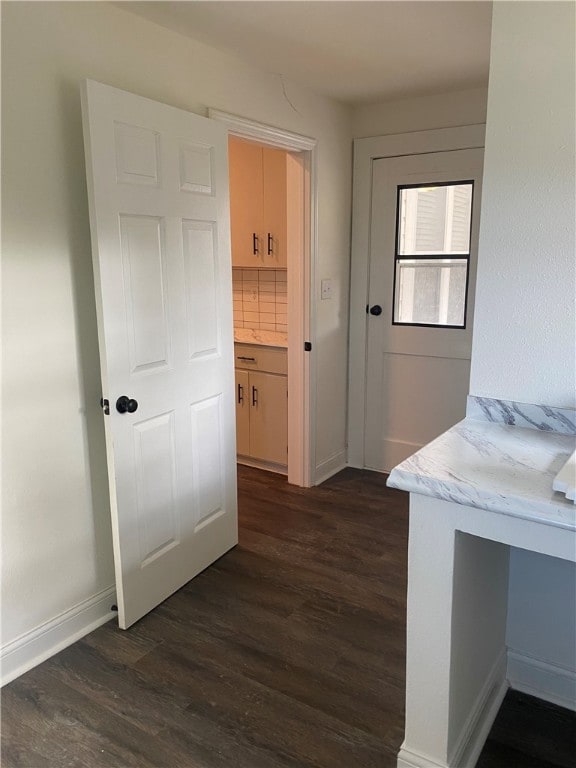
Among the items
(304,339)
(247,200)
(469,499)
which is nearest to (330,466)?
(304,339)

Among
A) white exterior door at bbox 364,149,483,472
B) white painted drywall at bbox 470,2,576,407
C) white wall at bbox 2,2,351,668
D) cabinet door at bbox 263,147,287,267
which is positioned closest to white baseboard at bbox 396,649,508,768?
white painted drywall at bbox 470,2,576,407

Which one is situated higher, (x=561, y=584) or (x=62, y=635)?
(x=561, y=584)

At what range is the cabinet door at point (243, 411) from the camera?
3.96 meters

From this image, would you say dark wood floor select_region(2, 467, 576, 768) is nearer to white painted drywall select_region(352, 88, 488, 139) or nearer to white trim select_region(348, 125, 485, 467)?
white trim select_region(348, 125, 485, 467)

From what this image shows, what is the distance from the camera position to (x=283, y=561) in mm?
2854

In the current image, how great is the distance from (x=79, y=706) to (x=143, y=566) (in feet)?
1.81

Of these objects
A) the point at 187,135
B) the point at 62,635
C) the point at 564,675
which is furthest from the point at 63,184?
the point at 564,675

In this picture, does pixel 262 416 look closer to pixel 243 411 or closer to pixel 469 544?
pixel 243 411

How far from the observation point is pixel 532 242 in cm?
175

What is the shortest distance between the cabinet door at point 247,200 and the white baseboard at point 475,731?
2.76 metres

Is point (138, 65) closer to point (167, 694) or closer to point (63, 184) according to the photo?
point (63, 184)

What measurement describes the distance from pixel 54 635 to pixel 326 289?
2.32 meters

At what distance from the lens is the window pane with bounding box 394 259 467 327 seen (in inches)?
138

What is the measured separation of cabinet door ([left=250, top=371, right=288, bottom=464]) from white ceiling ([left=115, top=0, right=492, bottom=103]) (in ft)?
5.66
